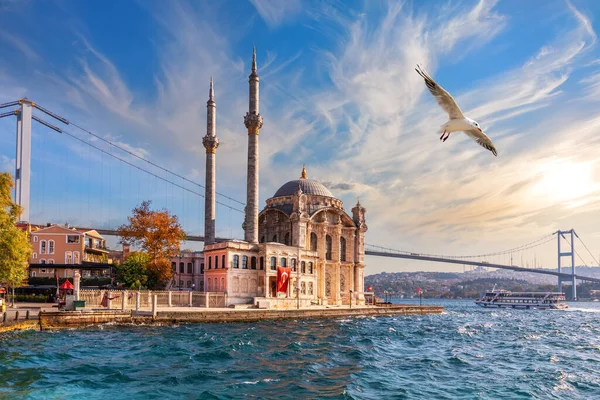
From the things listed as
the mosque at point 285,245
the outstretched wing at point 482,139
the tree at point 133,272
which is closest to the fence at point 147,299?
the mosque at point 285,245

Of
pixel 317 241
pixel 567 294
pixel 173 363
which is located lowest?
pixel 567 294

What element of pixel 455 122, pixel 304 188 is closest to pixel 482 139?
pixel 455 122

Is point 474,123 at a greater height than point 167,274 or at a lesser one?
greater

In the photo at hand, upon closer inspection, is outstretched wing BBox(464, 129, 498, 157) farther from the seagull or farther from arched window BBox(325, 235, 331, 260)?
arched window BBox(325, 235, 331, 260)

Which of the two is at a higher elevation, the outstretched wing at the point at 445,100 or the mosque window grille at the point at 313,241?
the outstretched wing at the point at 445,100

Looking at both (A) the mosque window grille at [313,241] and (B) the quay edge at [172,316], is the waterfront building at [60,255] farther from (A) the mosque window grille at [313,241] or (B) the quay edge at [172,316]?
(A) the mosque window grille at [313,241]

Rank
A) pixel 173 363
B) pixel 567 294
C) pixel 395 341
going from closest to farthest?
pixel 173 363 → pixel 395 341 → pixel 567 294

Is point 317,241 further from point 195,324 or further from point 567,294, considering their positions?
point 567,294

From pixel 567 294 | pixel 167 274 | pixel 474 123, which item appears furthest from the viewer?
pixel 567 294

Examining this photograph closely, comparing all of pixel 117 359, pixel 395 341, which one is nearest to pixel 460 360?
pixel 395 341
